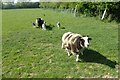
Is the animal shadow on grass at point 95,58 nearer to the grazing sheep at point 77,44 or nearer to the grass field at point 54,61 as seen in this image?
the grass field at point 54,61

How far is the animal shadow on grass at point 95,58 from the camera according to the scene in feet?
23.9

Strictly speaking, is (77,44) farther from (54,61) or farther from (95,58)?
(54,61)

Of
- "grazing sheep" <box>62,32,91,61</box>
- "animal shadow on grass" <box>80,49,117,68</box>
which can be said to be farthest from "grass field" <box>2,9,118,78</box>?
"grazing sheep" <box>62,32,91,61</box>

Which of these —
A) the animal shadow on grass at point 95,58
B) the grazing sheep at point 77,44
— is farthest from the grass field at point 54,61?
the grazing sheep at point 77,44

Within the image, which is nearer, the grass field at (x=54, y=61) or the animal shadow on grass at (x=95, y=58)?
the grass field at (x=54, y=61)

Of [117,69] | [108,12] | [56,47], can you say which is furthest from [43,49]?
[108,12]

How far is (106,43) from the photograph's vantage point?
32.3 feet

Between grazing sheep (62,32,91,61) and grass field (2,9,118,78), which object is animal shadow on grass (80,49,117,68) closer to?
grass field (2,9,118,78)

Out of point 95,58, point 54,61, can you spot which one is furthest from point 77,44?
point 54,61

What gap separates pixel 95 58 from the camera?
775 centimetres

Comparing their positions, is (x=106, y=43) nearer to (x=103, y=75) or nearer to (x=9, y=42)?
(x=103, y=75)

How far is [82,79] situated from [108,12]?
56.1 feet

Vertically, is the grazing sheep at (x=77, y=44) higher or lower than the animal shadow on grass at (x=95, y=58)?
higher

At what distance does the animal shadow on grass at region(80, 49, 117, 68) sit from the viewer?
287 inches
